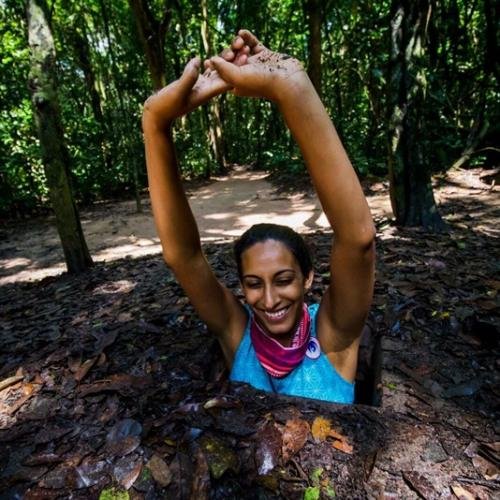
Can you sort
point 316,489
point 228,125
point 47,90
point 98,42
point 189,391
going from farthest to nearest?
1. point 228,125
2. point 98,42
3. point 47,90
4. point 189,391
5. point 316,489

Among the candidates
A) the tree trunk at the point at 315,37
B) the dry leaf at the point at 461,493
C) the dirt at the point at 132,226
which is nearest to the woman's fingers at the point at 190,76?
the dry leaf at the point at 461,493

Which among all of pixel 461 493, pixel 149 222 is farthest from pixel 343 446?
pixel 149 222

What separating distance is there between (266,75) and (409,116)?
3895mm

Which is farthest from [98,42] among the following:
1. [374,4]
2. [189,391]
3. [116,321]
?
[189,391]

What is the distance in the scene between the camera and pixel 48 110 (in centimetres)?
424

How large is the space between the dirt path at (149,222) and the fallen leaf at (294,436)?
5.37 meters

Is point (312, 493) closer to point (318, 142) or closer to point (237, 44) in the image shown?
point (318, 142)

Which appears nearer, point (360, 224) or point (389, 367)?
point (360, 224)

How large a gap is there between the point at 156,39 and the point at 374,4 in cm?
849

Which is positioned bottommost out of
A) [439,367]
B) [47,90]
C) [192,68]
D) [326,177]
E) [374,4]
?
[439,367]

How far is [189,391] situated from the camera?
5.89 feet

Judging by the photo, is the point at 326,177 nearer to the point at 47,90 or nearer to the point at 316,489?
the point at 316,489

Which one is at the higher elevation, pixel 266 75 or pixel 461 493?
pixel 266 75

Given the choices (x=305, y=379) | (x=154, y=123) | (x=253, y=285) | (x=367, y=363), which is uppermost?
(x=154, y=123)
